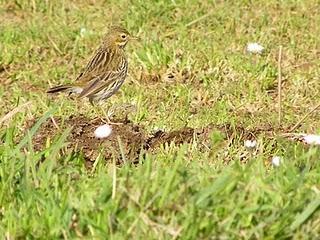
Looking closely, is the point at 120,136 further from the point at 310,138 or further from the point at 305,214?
the point at 305,214

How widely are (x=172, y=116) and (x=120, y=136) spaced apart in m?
1.22

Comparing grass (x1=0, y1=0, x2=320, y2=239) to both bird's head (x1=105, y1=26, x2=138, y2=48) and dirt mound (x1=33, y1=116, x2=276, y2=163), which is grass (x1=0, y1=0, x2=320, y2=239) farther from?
bird's head (x1=105, y1=26, x2=138, y2=48)

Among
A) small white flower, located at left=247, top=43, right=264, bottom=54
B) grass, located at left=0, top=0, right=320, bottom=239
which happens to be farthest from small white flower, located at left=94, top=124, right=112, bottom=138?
small white flower, located at left=247, top=43, right=264, bottom=54

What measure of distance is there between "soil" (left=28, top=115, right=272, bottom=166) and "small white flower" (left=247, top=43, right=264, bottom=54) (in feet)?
6.38

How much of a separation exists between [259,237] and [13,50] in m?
5.03

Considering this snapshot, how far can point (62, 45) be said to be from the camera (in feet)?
30.1

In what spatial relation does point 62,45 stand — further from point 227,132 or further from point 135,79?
point 227,132

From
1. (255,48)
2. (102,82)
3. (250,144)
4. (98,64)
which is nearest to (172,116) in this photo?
(102,82)

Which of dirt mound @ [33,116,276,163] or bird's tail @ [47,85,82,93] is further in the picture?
bird's tail @ [47,85,82,93]

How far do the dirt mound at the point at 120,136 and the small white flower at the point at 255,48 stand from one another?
6.41 feet

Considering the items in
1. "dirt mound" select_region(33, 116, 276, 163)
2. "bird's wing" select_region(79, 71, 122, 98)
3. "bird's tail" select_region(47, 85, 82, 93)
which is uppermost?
"dirt mound" select_region(33, 116, 276, 163)

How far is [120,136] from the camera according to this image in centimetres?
646

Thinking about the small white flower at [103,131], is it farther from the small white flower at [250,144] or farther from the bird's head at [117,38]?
the bird's head at [117,38]

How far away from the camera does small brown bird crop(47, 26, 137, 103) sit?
761 centimetres
